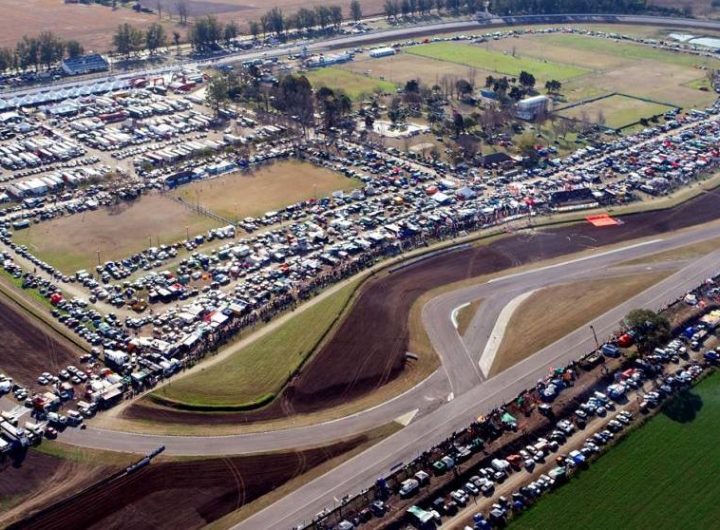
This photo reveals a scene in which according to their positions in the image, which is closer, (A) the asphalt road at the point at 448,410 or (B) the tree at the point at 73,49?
(A) the asphalt road at the point at 448,410

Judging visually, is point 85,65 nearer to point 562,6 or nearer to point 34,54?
point 34,54

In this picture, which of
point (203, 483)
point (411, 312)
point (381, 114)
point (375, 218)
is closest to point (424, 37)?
point (381, 114)

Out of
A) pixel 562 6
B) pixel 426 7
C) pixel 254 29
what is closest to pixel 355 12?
pixel 426 7

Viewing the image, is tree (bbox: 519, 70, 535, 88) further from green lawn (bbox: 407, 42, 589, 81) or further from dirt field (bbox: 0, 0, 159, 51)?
dirt field (bbox: 0, 0, 159, 51)

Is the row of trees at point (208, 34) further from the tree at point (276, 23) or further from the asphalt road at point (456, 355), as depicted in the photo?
the asphalt road at point (456, 355)

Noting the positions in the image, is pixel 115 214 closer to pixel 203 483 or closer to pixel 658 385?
pixel 203 483

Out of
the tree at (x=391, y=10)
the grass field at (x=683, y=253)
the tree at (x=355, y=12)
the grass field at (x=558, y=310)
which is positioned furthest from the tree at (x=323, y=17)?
the grass field at (x=558, y=310)

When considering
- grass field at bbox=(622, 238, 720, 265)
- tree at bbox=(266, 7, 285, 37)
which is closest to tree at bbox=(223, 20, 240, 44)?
tree at bbox=(266, 7, 285, 37)
